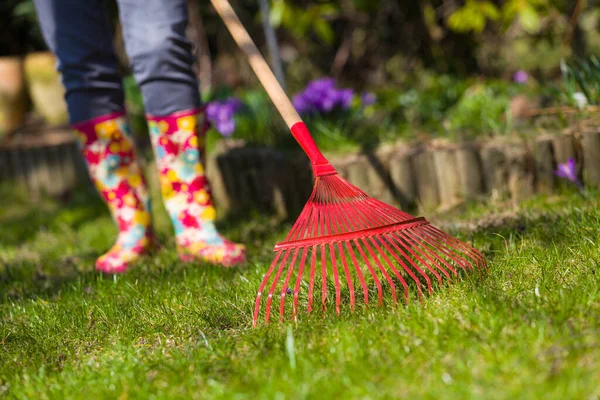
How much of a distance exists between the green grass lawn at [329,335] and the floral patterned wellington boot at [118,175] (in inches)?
7.9

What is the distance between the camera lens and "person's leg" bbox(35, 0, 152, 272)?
2.33 metres

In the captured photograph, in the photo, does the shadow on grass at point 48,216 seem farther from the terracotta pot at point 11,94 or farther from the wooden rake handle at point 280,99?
the wooden rake handle at point 280,99

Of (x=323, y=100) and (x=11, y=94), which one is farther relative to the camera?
(x=11, y=94)

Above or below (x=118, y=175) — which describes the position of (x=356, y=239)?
below

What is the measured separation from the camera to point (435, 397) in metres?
1.10

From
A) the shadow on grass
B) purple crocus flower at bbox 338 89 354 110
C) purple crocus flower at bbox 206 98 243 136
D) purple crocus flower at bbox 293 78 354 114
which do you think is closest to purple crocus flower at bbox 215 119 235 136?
purple crocus flower at bbox 206 98 243 136

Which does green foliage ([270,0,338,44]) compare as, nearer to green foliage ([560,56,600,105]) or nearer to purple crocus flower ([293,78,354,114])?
purple crocus flower ([293,78,354,114])

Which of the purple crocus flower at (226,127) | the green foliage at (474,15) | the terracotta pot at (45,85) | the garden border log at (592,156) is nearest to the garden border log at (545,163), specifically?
the garden border log at (592,156)

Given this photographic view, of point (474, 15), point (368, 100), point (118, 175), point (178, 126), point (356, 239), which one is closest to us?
point (356, 239)

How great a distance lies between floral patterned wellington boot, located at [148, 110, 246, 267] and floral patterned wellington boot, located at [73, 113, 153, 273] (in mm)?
155

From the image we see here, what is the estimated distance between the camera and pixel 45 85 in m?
4.89

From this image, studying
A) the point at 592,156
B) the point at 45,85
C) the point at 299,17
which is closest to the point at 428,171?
the point at 592,156

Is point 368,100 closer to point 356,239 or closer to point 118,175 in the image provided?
Result: point 118,175

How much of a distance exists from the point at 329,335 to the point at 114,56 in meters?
1.46
